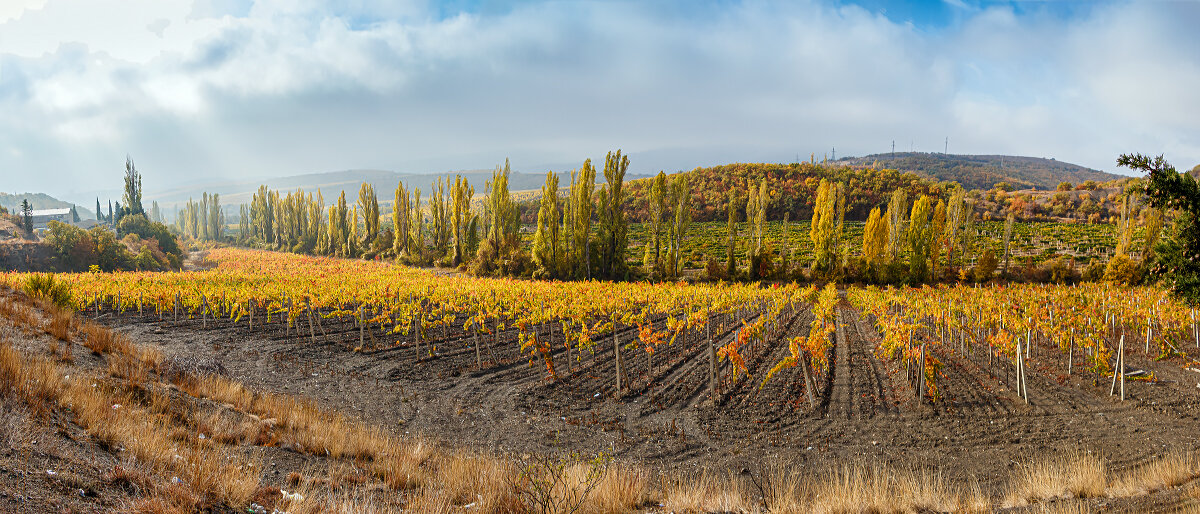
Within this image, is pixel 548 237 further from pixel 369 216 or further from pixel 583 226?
pixel 369 216

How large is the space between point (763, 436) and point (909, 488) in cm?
295

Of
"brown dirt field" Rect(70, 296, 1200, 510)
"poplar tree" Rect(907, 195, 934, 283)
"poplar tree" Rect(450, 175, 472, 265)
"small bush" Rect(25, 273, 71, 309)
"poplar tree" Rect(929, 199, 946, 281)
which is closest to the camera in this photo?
"brown dirt field" Rect(70, 296, 1200, 510)

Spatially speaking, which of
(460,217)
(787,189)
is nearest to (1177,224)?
(460,217)

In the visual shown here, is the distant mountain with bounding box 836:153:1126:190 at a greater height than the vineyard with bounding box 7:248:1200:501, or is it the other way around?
the distant mountain with bounding box 836:153:1126:190

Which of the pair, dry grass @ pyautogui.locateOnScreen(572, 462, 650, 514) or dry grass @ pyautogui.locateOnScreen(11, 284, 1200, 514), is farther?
dry grass @ pyautogui.locateOnScreen(572, 462, 650, 514)

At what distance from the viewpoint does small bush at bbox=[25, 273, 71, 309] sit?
Answer: 17.5m

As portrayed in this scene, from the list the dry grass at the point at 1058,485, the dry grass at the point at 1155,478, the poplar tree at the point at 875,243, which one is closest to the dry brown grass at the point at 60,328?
the dry grass at the point at 1058,485

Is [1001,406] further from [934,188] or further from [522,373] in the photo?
[934,188]

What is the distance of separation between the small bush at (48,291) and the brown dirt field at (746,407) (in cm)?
768

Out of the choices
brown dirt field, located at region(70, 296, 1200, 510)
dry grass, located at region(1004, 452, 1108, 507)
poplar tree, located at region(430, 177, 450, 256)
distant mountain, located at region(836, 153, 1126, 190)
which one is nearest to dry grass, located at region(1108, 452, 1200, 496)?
dry grass, located at region(1004, 452, 1108, 507)

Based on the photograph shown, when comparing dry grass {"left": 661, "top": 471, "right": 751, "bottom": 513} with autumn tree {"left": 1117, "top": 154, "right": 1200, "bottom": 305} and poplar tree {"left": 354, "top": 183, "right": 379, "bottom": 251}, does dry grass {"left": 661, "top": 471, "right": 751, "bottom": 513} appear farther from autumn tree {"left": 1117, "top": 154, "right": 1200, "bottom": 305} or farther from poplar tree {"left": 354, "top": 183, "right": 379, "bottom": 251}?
poplar tree {"left": 354, "top": 183, "right": 379, "bottom": 251}

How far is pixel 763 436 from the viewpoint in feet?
28.2

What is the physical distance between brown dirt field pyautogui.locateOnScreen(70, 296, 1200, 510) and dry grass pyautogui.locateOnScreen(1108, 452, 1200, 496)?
34 cm

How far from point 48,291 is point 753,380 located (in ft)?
78.9
